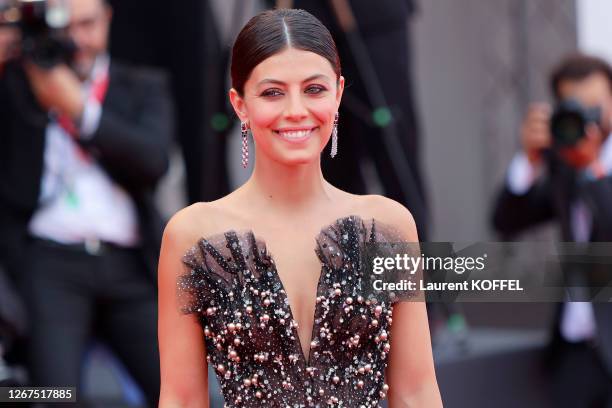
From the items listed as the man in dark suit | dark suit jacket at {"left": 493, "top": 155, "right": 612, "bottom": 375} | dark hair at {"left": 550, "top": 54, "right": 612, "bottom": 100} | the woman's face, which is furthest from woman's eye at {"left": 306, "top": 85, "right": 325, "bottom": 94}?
dark hair at {"left": 550, "top": 54, "right": 612, "bottom": 100}

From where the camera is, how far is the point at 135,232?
2502 millimetres

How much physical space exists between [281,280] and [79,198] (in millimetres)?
1198

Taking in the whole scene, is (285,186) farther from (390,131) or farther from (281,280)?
(390,131)

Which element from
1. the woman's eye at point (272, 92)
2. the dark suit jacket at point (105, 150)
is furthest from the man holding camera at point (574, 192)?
the woman's eye at point (272, 92)

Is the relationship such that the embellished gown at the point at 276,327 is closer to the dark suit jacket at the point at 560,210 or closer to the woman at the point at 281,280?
the woman at the point at 281,280

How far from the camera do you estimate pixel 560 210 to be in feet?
9.68

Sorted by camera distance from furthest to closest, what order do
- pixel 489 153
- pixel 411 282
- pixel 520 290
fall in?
1. pixel 489 153
2. pixel 520 290
3. pixel 411 282

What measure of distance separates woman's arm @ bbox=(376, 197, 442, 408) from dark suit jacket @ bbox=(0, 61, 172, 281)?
113 cm

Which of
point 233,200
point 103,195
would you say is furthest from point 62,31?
point 233,200

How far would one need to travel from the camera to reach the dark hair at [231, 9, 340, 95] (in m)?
1.36

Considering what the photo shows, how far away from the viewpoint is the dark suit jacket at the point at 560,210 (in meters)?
2.59

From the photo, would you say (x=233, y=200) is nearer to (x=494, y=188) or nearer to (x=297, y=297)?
(x=297, y=297)

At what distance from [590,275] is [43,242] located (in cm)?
124

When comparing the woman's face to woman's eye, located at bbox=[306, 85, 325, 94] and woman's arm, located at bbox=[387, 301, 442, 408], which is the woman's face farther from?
woman's arm, located at bbox=[387, 301, 442, 408]
